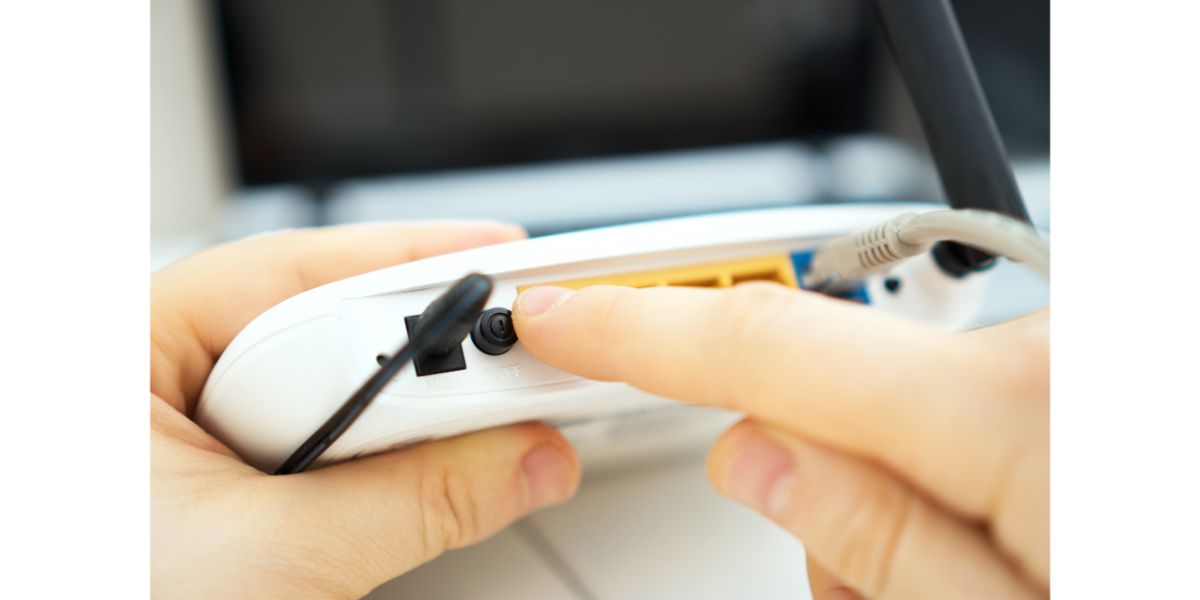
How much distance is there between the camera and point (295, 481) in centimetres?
38

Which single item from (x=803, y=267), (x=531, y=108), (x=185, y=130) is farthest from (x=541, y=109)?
(x=803, y=267)

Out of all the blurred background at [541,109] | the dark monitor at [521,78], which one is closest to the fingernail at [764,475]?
the blurred background at [541,109]

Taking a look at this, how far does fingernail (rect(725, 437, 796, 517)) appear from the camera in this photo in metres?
0.31

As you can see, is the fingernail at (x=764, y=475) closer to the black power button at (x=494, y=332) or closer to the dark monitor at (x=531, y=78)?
the black power button at (x=494, y=332)

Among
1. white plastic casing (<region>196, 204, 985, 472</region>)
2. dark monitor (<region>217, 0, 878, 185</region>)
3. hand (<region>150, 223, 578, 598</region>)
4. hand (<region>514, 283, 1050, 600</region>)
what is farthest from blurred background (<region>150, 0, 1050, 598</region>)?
hand (<region>514, 283, 1050, 600</region>)

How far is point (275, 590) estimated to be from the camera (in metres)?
0.36

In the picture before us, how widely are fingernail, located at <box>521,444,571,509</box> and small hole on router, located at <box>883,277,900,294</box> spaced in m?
0.22

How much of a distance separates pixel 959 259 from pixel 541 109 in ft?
2.34

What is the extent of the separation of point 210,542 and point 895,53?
0.44m

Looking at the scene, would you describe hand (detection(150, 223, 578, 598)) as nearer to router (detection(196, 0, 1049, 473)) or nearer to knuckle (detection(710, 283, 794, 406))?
router (detection(196, 0, 1049, 473))

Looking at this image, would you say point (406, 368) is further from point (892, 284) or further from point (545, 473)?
point (892, 284)
